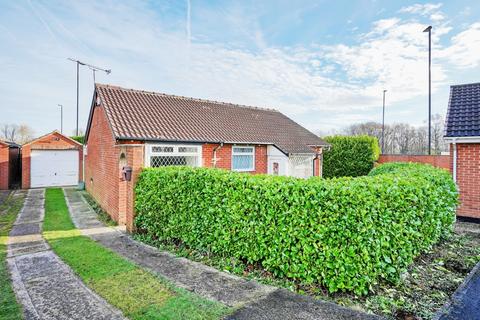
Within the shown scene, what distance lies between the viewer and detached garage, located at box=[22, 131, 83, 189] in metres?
16.4

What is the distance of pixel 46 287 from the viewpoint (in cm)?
396

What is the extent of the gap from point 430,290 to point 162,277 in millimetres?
4180

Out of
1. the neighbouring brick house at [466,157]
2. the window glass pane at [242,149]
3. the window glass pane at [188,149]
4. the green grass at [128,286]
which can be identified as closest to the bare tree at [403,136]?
the window glass pane at [242,149]

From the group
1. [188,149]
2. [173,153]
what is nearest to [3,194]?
[173,153]

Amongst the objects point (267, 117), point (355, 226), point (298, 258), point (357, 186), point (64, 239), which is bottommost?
point (64, 239)

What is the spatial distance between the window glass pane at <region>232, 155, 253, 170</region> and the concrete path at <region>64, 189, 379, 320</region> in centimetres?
715

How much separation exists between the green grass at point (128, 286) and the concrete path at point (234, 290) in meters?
0.20

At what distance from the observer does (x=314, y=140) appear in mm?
17688

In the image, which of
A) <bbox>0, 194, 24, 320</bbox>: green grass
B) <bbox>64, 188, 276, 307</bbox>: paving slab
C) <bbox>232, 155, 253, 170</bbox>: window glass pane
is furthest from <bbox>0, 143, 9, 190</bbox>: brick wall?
<bbox>232, 155, 253, 170</bbox>: window glass pane

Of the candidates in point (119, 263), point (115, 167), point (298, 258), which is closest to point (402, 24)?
point (298, 258)

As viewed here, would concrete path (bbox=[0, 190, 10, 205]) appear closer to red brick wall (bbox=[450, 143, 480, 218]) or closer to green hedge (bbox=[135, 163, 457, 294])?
green hedge (bbox=[135, 163, 457, 294])

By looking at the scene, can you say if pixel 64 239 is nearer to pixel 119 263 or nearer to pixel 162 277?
pixel 119 263

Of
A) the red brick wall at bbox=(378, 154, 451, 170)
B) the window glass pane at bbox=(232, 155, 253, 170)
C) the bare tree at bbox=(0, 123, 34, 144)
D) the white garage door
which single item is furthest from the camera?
the bare tree at bbox=(0, 123, 34, 144)

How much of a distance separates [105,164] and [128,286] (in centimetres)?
731
